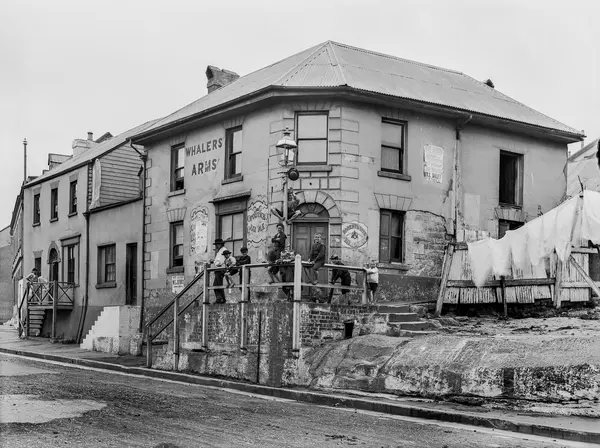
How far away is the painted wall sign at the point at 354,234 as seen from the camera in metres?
20.9

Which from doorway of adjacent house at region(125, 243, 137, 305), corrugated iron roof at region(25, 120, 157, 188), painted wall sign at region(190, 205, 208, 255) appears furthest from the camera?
corrugated iron roof at region(25, 120, 157, 188)

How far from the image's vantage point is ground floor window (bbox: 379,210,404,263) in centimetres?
2161

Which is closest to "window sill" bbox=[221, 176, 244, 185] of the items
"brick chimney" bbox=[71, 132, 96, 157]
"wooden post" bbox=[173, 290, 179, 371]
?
"wooden post" bbox=[173, 290, 179, 371]

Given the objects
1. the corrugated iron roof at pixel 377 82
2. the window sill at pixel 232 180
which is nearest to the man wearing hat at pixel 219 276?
the window sill at pixel 232 180

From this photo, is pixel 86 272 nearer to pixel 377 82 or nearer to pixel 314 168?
pixel 314 168

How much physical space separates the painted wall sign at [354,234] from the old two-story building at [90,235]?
9.33 metres

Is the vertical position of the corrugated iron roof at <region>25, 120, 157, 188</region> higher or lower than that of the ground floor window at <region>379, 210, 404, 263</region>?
higher

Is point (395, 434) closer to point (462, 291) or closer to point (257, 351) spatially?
point (257, 351)

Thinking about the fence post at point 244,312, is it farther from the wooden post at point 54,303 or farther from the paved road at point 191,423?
the wooden post at point 54,303

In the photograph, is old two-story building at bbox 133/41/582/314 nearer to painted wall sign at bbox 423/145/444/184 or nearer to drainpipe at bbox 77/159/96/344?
painted wall sign at bbox 423/145/444/184

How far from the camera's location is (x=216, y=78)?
30.2 metres

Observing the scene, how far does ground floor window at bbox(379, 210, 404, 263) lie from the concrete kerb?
6.11m

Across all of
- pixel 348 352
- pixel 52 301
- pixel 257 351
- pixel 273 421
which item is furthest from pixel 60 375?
pixel 52 301

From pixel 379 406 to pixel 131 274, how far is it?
17.2m
